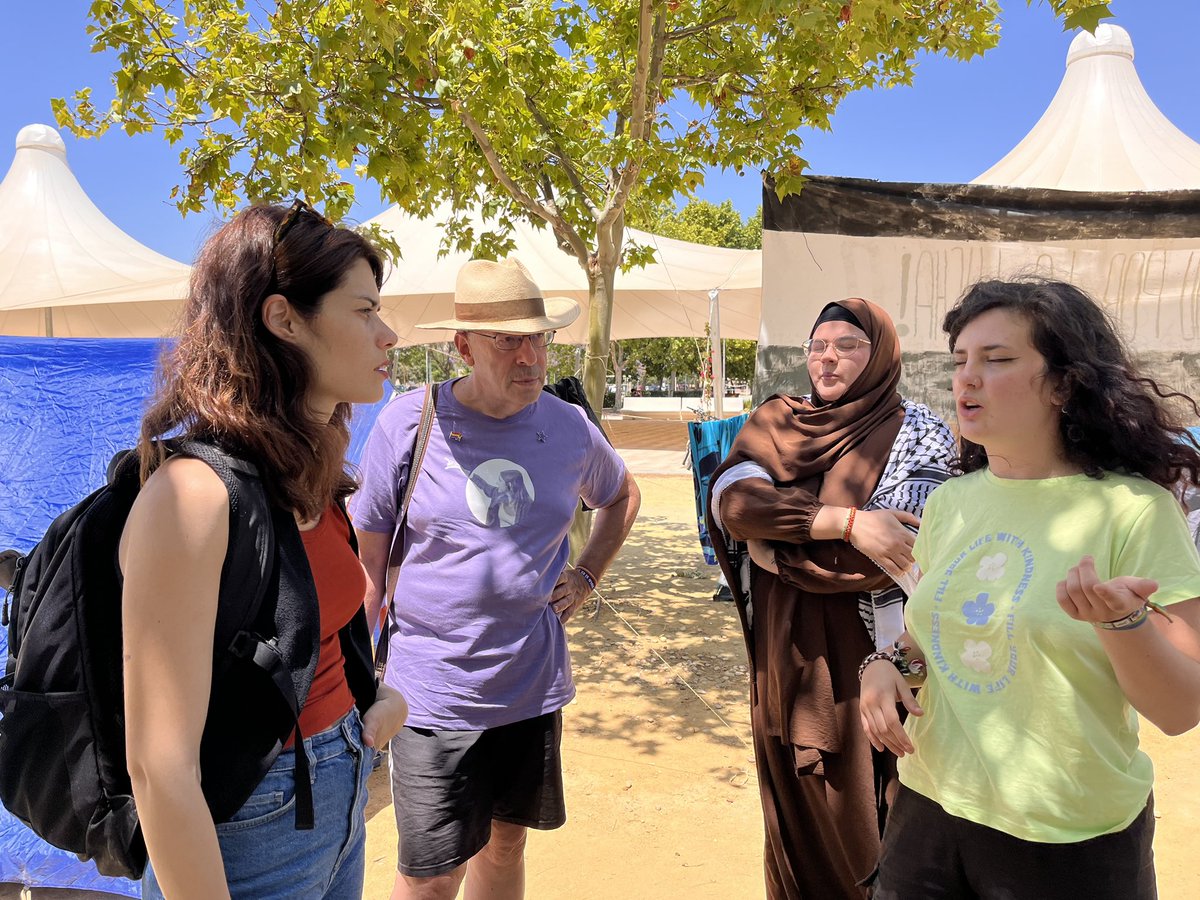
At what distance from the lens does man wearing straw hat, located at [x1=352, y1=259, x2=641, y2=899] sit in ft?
6.90

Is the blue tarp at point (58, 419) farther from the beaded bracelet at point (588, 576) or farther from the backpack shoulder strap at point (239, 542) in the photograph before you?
the backpack shoulder strap at point (239, 542)

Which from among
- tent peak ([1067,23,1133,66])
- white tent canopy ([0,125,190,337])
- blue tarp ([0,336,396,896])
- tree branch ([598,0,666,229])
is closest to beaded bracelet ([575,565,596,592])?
blue tarp ([0,336,396,896])

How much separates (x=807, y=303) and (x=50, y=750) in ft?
15.9

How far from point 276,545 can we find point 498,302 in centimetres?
126

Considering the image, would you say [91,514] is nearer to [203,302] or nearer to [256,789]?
[203,302]

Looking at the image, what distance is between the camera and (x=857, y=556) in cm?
216

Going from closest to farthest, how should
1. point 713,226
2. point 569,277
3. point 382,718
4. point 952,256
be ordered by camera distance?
point 382,718
point 952,256
point 569,277
point 713,226

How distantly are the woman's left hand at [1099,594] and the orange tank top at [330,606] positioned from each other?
3.71ft

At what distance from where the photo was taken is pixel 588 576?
2.57 meters

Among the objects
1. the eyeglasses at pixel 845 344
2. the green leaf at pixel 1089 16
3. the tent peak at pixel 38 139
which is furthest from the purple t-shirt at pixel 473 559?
the tent peak at pixel 38 139

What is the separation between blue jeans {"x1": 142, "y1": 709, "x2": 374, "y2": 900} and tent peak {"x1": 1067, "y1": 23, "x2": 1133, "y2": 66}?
1333 cm

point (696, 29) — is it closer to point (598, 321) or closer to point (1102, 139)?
point (598, 321)

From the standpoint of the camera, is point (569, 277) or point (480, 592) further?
point (569, 277)

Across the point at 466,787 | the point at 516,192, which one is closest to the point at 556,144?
the point at 516,192
